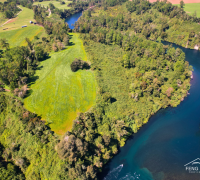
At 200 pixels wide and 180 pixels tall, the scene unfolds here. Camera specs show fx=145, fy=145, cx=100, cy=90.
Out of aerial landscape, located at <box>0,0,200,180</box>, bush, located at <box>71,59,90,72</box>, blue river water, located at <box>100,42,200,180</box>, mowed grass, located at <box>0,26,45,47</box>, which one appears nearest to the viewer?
aerial landscape, located at <box>0,0,200,180</box>

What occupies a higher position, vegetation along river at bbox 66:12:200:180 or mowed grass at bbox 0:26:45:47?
mowed grass at bbox 0:26:45:47

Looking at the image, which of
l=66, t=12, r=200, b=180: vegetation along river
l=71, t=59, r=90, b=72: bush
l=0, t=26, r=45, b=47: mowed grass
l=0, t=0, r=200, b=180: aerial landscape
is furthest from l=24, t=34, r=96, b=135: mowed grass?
l=0, t=26, r=45, b=47: mowed grass

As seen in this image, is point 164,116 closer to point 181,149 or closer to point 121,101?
point 181,149

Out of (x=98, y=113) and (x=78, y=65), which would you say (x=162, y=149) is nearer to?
(x=98, y=113)

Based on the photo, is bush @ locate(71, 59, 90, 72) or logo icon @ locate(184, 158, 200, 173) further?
bush @ locate(71, 59, 90, 72)

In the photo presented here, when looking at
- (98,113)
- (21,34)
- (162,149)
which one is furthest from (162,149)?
(21,34)

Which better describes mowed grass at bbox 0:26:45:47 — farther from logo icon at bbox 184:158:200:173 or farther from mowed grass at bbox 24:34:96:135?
logo icon at bbox 184:158:200:173

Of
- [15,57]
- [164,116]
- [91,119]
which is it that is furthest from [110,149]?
[15,57]
